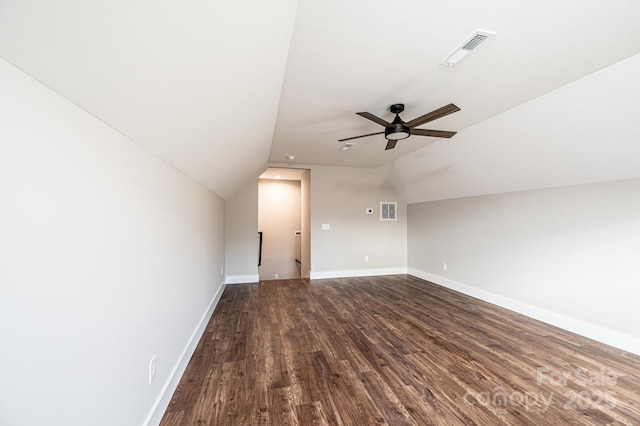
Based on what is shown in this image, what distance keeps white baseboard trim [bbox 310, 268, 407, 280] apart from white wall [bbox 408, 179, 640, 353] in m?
1.27

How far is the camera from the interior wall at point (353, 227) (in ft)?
18.2

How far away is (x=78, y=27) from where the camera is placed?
0.71 meters

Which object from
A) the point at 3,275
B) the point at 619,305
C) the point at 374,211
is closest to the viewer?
the point at 3,275

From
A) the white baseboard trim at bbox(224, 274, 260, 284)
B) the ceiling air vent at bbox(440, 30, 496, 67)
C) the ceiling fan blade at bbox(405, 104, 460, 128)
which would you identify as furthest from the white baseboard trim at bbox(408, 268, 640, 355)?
the white baseboard trim at bbox(224, 274, 260, 284)

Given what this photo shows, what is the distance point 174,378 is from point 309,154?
3596 mm

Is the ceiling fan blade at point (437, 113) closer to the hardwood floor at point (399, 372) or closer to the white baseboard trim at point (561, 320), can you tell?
the hardwood floor at point (399, 372)

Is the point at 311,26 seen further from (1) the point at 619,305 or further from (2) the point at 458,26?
(1) the point at 619,305

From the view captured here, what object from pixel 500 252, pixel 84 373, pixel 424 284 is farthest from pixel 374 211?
pixel 84 373

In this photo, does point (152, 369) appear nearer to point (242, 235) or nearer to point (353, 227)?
point (242, 235)

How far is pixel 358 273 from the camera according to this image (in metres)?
5.73

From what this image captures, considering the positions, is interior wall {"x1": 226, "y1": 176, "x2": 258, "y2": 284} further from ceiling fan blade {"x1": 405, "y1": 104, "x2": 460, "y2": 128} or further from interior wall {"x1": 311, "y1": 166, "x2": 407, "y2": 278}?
ceiling fan blade {"x1": 405, "y1": 104, "x2": 460, "y2": 128}

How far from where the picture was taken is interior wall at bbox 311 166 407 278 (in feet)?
18.2

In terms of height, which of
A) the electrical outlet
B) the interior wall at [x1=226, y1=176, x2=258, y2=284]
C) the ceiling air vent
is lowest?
the electrical outlet

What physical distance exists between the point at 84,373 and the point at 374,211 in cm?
538
